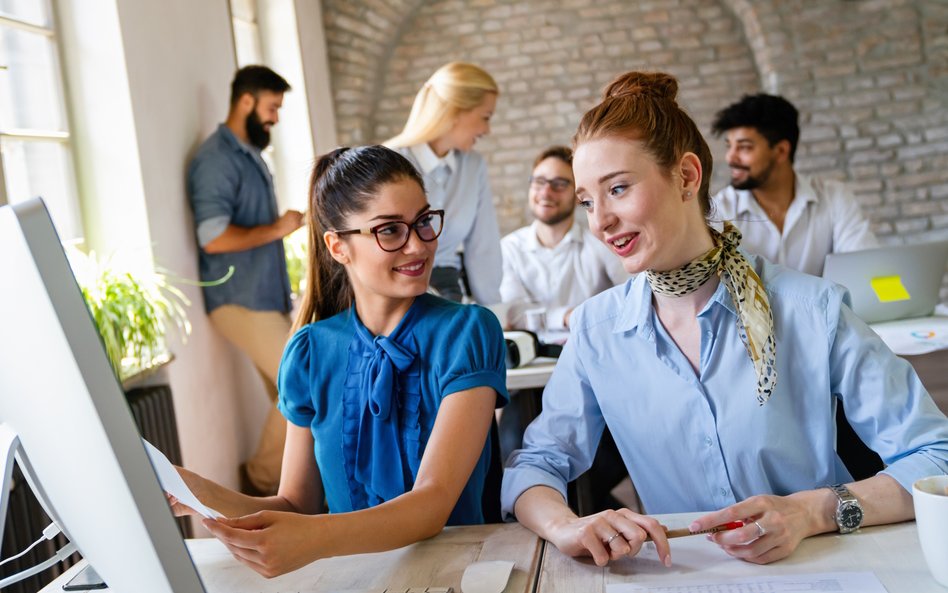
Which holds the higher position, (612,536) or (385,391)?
(385,391)

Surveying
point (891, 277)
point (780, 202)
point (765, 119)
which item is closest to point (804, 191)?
point (780, 202)

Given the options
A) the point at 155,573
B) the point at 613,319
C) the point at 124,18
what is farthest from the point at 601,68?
the point at 155,573

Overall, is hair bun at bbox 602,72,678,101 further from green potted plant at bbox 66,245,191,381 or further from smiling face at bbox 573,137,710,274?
green potted plant at bbox 66,245,191,381

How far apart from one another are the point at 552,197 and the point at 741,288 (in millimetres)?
2357

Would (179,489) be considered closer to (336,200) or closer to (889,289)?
(336,200)

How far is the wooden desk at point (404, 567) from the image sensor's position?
1.16 meters

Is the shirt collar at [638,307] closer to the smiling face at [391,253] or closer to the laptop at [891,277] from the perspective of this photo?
the smiling face at [391,253]

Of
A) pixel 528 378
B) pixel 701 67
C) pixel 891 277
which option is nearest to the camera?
pixel 528 378

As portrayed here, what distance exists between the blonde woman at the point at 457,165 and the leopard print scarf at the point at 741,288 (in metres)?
1.90

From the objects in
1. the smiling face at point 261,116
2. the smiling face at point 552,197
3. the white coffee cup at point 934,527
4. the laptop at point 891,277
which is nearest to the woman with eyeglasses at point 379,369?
the white coffee cup at point 934,527

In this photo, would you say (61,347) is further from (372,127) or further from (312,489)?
(372,127)

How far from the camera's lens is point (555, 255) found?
12.1 ft

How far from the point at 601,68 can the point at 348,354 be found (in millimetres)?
5781

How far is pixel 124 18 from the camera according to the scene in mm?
3324
